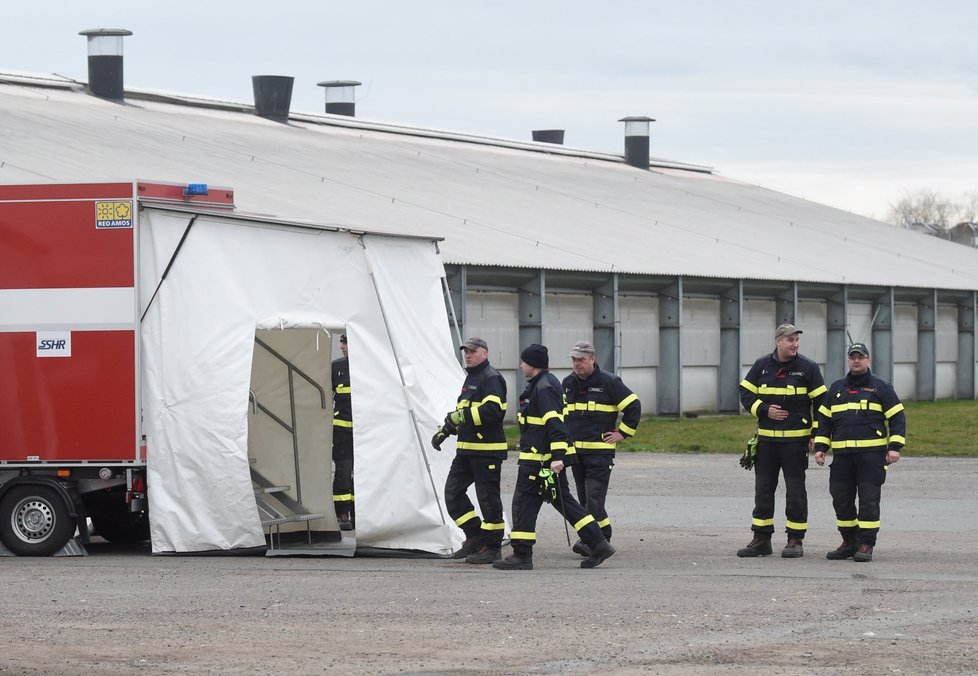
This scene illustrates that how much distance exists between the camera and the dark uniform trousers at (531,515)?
1242 cm

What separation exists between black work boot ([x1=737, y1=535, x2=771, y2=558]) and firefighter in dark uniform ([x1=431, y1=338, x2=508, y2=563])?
2047 millimetres

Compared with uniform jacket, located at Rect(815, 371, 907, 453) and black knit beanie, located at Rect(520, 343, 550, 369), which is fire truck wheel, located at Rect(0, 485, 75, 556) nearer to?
black knit beanie, located at Rect(520, 343, 550, 369)

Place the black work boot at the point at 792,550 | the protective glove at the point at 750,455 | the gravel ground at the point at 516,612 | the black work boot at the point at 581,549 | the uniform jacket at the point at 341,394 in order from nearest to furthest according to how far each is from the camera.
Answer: the gravel ground at the point at 516,612, the black work boot at the point at 792,550, the black work boot at the point at 581,549, the protective glove at the point at 750,455, the uniform jacket at the point at 341,394

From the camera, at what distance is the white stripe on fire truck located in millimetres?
13172

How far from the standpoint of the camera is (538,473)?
12438mm

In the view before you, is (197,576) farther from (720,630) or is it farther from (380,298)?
(720,630)

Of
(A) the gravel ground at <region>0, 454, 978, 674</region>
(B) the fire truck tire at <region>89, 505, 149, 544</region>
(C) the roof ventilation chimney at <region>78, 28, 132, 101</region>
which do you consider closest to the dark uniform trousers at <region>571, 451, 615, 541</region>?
(A) the gravel ground at <region>0, 454, 978, 674</region>

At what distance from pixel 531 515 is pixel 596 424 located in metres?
1.29

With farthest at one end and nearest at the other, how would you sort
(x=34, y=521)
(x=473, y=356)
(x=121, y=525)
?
(x=121, y=525), (x=34, y=521), (x=473, y=356)

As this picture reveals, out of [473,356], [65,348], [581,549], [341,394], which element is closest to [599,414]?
[581,549]

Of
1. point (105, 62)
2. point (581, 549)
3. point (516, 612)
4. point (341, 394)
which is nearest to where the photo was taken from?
point (516, 612)

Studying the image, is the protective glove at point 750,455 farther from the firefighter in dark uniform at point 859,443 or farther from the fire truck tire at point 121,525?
the fire truck tire at point 121,525

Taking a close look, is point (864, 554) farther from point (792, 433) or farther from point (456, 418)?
point (456, 418)

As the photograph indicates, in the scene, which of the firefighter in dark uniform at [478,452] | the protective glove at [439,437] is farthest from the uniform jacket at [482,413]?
the protective glove at [439,437]
